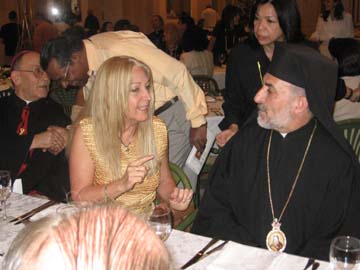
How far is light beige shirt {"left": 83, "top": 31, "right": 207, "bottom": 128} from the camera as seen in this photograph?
3.97 metres

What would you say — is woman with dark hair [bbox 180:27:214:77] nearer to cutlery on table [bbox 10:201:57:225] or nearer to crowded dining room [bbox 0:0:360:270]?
crowded dining room [bbox 0:0:360:270]

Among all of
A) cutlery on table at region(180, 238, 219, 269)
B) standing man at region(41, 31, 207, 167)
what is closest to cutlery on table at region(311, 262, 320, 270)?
cutlery on table at region(180, 238, 219, 269)

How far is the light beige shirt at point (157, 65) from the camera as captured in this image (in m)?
3.97

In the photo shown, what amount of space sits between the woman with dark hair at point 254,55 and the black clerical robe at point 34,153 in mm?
1131

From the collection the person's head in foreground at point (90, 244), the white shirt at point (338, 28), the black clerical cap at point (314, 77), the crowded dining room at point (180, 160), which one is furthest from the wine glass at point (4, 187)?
Result: the white shirt at point (338, 28)

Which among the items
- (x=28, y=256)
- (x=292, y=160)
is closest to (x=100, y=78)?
(x=292, y=160)

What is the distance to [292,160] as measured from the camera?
3.05 m

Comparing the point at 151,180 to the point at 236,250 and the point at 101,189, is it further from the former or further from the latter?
the point at 236,250

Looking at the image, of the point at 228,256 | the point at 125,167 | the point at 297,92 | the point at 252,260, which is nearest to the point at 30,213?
the point at 125,167

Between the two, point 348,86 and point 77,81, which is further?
point 348,86

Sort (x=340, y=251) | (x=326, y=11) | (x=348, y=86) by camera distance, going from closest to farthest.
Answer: (x=340, y=251), (x=348, y=86), (x=326, y=11)

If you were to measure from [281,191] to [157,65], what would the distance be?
1514 millimetres

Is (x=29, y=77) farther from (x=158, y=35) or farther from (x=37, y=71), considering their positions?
(x=158, y=35)

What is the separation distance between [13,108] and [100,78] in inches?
41.5
